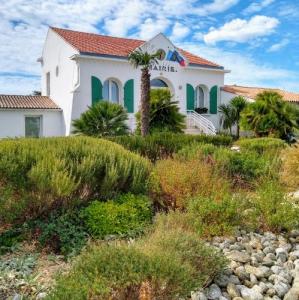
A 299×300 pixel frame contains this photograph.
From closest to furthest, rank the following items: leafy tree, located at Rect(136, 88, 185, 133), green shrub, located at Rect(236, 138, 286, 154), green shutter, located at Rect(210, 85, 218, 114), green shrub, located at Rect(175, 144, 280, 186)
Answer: green shrub, located at Rect(175, 144, 280, 186)
green shrub, located at Rect(236, 138, 286, 154)
leafy tree, located at Rect(136, 88, 185, 133)
green shutter, located at Rect(210, 85, 218, 114)

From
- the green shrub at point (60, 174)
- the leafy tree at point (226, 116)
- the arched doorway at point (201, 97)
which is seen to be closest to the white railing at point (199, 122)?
the arched doorway at point (201, 97)

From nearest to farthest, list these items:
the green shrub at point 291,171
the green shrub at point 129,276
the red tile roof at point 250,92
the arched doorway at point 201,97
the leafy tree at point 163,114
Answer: the green shrub at point 129,276 < the green shrub at point 291,171 < the leafy tree at point 163,114 < the arched doorway at point 201,97 < the red tile roof at point 250,92

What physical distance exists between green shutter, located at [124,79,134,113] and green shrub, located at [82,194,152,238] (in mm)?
18240

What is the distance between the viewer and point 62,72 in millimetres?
24219

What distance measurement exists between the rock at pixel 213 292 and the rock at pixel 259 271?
0.59 metres

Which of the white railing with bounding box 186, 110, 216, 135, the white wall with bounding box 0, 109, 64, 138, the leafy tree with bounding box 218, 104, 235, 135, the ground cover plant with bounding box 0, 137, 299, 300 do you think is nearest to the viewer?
the ground cover plant with bounding box 0, 137, 299, 300

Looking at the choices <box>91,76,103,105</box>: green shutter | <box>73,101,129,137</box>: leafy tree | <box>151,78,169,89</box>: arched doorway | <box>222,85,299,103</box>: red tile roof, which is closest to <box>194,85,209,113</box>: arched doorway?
<box>222,85,299,103</box>: red tile roof

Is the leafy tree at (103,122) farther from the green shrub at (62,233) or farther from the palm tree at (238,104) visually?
the palm tree at (238,104)

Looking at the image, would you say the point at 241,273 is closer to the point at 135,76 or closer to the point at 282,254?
the point at 282,254

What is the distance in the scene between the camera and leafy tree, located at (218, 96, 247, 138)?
86.4ft

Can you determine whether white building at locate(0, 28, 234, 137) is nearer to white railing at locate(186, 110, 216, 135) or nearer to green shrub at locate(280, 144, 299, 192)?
white railing at locate(186, 110, 216, 135)

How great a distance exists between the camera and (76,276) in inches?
120

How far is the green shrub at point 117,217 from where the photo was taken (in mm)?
5395

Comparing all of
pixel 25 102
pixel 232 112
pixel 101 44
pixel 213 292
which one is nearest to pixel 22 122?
pixel 25 102
